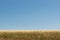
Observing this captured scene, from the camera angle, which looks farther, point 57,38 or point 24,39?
point 57,38

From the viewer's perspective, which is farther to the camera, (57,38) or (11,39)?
(57,38)

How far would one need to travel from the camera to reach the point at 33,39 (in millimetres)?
29219

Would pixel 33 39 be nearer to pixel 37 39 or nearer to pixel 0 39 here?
pixel 37 39

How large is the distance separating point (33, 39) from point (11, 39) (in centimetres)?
382

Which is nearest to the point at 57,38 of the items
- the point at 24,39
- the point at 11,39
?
the point at 24,39

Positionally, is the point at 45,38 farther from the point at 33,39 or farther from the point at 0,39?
the point at 0,39

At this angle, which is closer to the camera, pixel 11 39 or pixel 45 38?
pixel 11 39

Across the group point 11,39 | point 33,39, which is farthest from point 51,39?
point 11,39

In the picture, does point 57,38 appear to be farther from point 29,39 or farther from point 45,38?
point 29,39

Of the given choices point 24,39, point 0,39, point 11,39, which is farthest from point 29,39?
point 0,39

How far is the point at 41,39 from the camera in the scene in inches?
1164

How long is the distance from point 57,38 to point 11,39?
27.7 feet

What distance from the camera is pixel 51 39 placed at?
29516mm

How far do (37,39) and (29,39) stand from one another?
162cm
